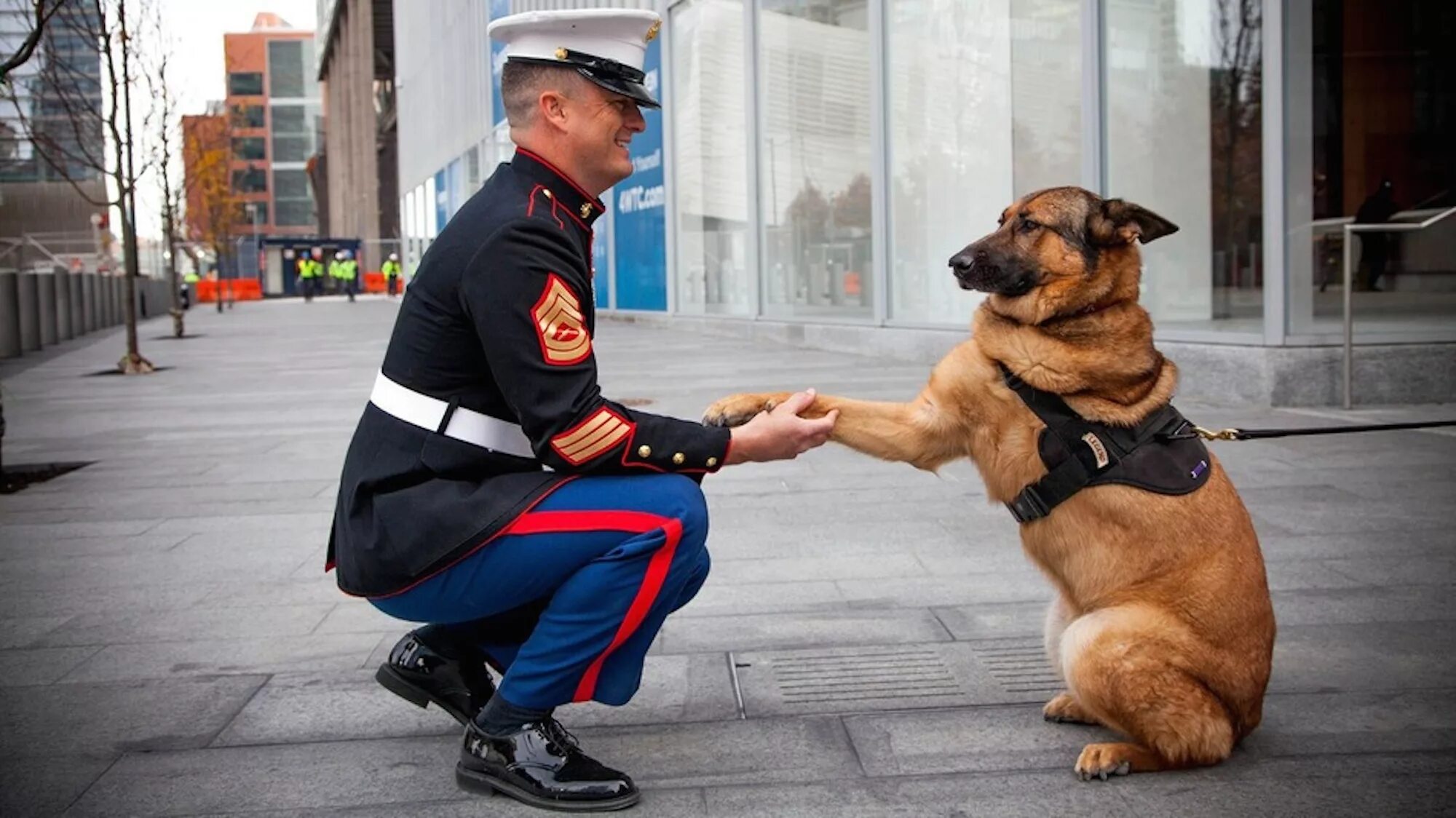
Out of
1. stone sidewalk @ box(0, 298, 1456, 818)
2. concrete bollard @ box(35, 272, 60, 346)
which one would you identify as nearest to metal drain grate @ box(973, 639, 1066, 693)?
stone sidewalk @ box(0, 298, 1456, 818)

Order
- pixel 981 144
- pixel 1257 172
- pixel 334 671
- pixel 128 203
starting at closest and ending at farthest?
1. pixel 334 671
2. pixel 1257 172
3. pixel 981 144
4. pixel 128 203

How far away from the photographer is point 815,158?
1795 centimetres

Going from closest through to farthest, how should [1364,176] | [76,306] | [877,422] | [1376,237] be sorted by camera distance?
[877,422]
[1376,237]
[1364,176]
[76,306]

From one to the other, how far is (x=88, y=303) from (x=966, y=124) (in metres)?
24.3

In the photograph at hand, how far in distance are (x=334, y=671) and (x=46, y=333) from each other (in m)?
24.3

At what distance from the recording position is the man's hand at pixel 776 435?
3367mm

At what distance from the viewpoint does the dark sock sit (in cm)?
333

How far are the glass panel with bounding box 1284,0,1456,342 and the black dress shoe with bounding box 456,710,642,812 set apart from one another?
26.0 feet

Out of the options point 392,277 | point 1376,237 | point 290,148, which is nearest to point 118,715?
point 1376,237

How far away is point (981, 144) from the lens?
569 inches

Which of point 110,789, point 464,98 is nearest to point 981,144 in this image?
point 110,789

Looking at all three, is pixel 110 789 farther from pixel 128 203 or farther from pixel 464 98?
pixel 464 98

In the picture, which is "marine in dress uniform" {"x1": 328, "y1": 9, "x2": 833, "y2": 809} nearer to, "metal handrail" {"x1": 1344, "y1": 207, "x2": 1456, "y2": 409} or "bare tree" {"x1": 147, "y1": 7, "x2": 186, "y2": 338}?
"metal handrail" {"x1": 1344, "y1": 207, "x2": 1456, "y2": 409}

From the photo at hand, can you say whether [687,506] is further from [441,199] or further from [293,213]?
[293,213]
